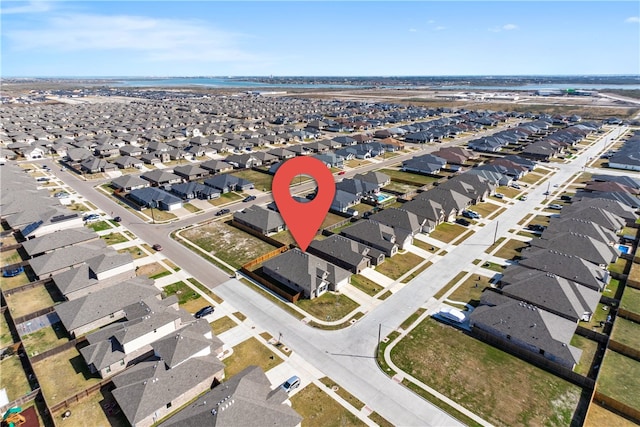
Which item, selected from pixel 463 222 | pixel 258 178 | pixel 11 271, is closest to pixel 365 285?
pixel 463 222

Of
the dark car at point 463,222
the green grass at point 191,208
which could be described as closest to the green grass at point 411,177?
the dark car at point 463,222

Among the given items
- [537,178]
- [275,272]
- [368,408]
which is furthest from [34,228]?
[537,178]

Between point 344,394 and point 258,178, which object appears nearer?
point 344,394

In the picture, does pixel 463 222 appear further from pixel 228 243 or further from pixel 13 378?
pixel 13 378

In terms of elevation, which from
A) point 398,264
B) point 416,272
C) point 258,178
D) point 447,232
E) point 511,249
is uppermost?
point 258,178

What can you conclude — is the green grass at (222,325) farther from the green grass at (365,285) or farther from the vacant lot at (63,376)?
the green grass at (365,285)
